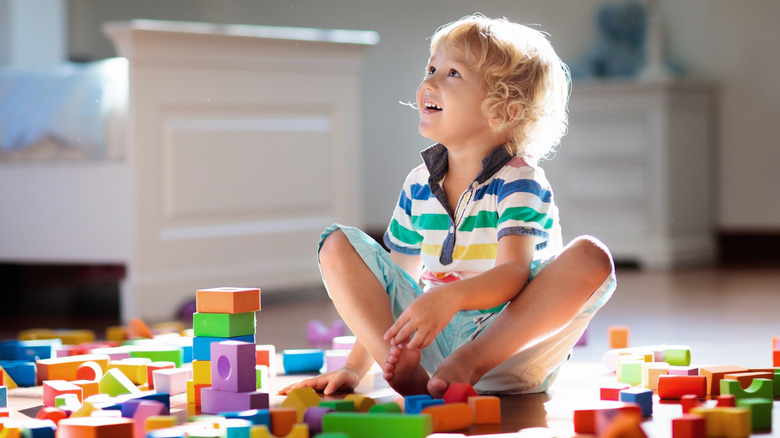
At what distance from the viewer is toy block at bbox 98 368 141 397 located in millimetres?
1455

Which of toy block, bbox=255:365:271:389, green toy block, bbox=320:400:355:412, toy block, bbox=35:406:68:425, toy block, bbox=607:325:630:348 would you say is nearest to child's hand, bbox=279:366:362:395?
toy block, bbox=255:365:271:389

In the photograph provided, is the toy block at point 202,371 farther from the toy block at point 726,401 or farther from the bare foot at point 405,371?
the toy block at point 726,401

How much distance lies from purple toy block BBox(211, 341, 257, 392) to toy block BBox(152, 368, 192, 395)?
7.4 inches

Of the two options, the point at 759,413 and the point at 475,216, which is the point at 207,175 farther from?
the point at 759,413

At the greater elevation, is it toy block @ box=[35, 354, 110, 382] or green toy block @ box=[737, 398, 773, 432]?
green toy block @ box=[737, 398, 773, 432]

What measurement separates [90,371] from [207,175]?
1.21 meters

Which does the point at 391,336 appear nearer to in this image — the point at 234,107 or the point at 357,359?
the point at 357,359

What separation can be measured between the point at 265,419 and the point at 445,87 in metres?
0.62

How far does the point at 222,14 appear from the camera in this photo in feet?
16.9

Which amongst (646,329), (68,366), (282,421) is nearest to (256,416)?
(282,421)

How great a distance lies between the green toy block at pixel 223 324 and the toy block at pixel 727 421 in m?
0.60

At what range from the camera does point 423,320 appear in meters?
1.28

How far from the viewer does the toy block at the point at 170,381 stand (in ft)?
4.98

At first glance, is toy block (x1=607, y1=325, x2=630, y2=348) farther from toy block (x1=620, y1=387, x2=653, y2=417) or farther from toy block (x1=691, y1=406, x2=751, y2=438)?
toy block (x1=691, y1=406, x2=751, y2=438)
